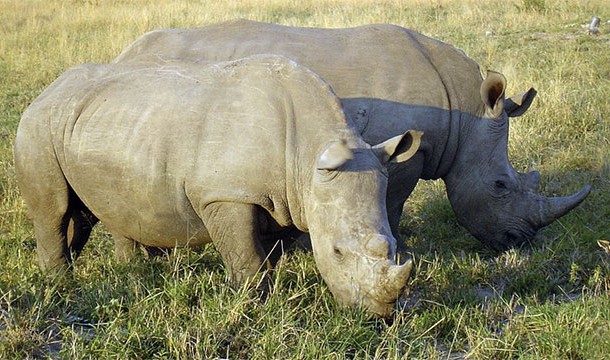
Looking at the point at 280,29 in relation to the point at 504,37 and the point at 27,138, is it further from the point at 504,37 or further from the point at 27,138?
the point at 504,37

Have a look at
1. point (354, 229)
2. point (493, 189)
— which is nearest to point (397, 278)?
point (354, 229)

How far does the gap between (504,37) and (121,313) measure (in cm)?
1136

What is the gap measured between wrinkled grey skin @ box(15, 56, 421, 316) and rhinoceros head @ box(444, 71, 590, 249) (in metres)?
1.78

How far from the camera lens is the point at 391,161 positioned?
472 centimetres

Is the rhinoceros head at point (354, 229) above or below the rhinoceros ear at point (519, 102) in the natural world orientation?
above

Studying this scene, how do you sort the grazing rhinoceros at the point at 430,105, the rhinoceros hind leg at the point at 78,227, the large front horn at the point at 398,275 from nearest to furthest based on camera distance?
1. the large front horn at the point at 398,275
2. the rhinoceros hind leg at the point at 78,227
3. the grazing rhinoceros at the point at 430,105

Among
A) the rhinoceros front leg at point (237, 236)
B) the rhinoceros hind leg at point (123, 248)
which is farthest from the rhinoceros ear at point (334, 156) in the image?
the rhinoceros hind leg at point (123, 248)

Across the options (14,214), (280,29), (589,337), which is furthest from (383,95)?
(14,214)

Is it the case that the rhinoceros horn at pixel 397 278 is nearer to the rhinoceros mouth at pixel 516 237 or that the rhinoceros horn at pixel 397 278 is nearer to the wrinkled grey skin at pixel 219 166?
the wrinkled grey skin at pixel 219 166

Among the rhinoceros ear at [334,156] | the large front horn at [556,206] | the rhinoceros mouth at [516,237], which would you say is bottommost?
the rhinoceros mouth at [516,237]

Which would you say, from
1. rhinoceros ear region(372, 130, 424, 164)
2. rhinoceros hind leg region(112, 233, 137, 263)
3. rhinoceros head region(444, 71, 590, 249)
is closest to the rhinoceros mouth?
rhinoceros head region(444, 71, 590, 249)

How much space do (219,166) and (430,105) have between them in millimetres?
2109

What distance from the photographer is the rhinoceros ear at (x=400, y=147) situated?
4645 millimetres

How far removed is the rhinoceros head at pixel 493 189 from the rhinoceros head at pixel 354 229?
77.5 inches
